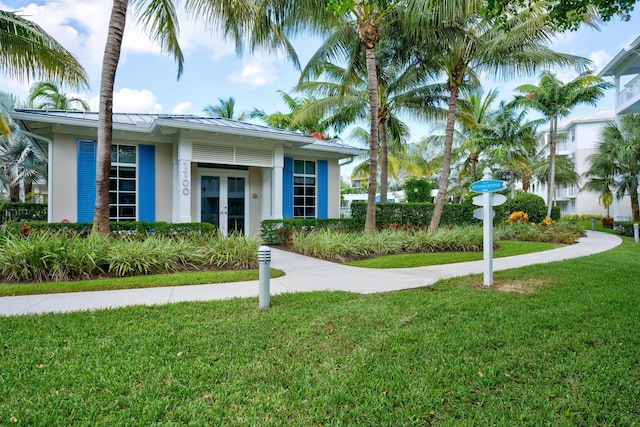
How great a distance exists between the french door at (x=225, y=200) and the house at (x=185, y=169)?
0.04 metres

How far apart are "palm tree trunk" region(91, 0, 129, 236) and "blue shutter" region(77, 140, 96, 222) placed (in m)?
3.31

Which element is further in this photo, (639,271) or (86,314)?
(639,271)

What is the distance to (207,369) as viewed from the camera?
3123 mm

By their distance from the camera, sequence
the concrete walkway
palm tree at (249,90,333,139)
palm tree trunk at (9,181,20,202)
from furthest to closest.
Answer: palm tree at (249,90,333,139)
palm tree trunk at (9,181,20,202)
the concrete walkway

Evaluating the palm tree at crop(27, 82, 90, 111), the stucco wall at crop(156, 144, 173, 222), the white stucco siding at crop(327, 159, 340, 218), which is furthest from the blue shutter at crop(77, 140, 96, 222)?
the palm tree at crop(27, 82, 90, 111)

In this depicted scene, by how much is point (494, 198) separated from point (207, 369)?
5548 mm

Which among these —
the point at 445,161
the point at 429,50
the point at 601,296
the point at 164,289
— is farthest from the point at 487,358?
the point at 429,50

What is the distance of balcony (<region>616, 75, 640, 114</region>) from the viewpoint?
20486 millimetres

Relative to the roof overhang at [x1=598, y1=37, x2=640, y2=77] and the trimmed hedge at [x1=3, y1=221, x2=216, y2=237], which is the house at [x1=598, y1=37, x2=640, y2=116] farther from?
the trimmed hedge at [x1=3, y1=221, x2=216, y2=237]

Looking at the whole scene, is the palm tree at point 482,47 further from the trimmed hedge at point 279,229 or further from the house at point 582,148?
the house at point 582,148

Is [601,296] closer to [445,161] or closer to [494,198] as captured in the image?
[494,198]

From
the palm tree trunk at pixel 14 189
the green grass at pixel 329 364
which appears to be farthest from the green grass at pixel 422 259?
the palm tree trunk at pixel 14 189

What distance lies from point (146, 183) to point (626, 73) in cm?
2815

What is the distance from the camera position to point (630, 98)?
2125 centimetres
